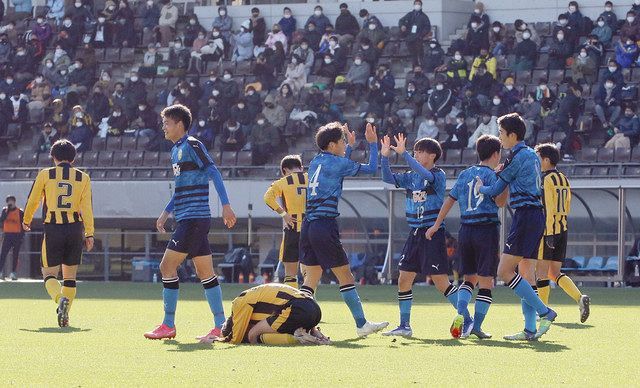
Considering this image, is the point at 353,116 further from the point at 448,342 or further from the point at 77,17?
the point at 448,342

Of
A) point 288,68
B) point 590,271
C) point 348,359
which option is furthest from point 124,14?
point 348,359

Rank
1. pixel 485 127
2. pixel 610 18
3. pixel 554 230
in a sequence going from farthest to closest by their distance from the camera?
pixel 610 18 → pixel 485 127 → pixel 554 230

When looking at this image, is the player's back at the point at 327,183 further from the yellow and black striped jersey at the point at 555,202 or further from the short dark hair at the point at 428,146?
the yellow and black striped jersey at the point at 555,202

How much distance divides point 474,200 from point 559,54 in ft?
65.3

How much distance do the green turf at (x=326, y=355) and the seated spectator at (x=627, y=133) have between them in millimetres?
11812

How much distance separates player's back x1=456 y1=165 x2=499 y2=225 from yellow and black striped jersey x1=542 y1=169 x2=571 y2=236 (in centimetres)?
332

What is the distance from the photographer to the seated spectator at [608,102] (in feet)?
99.3

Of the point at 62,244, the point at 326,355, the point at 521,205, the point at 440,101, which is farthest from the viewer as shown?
the point at 440,101

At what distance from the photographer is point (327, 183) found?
43.4 ft

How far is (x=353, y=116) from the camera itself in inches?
1337

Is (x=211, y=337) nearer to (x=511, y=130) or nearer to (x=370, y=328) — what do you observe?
(x=370, y=328)

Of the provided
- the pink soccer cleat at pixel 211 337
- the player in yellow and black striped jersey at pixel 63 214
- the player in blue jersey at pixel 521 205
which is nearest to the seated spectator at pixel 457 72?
the player in yellow and black striped jersey at pixel 63 214

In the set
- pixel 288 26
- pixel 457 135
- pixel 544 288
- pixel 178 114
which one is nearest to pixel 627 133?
pixel 457 135

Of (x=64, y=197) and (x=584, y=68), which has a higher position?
(x=584, y=68)
